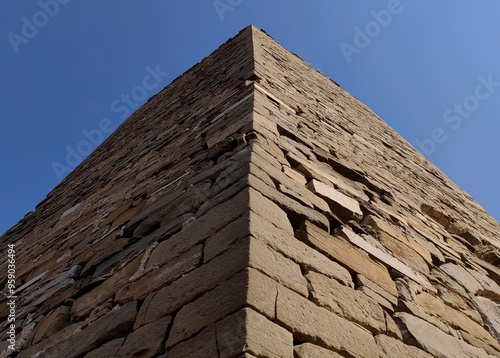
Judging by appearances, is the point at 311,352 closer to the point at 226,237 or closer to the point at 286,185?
the point at 226,237

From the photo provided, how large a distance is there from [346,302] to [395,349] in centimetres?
22

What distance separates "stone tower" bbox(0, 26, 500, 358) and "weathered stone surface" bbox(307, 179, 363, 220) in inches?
0.5

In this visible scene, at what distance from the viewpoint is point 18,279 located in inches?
139

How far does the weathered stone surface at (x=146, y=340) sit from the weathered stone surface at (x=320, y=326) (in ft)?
1.23

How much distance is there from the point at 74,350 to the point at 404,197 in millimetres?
2568

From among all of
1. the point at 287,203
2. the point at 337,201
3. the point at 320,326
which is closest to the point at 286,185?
the point at 287,203

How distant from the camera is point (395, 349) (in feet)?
6.05

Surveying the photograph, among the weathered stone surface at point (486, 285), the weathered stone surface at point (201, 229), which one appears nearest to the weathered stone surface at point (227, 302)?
the weathered stone surface at point (201, 229)

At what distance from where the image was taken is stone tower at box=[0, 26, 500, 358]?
1657 millimetres

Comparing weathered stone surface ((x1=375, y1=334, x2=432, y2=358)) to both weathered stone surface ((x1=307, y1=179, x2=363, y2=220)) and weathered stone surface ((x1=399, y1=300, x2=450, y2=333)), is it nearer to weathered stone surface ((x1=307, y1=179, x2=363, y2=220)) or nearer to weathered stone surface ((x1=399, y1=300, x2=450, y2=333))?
weathered stone surface ((x1=399, y1=300, x2=450, y2=333))

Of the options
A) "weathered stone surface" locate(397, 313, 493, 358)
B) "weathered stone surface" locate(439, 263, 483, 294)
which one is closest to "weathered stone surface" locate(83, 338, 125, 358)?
"weathered stone surface" locate(397, 313, 493, 358)

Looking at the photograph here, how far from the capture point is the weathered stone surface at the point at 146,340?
1.65 metres

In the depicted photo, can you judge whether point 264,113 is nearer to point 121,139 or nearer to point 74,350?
point 74,350

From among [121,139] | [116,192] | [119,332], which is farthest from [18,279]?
[121,139]
